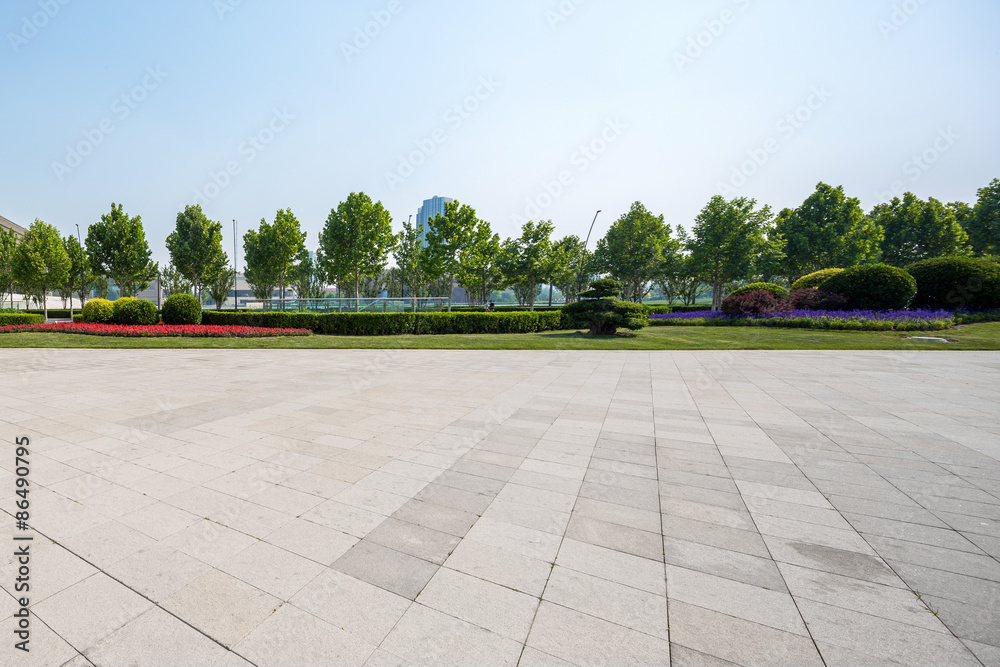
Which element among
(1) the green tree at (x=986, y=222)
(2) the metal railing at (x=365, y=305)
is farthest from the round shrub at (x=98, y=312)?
(1) the green tree at (x=986, y=222)

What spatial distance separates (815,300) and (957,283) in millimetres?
6358

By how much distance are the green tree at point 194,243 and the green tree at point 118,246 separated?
2.39 m

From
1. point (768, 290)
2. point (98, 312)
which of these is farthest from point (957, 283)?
point (98, 312)

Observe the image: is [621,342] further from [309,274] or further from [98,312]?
[309,274]

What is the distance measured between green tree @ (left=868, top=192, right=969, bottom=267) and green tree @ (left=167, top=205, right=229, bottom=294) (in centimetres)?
6657

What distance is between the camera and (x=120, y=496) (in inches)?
136

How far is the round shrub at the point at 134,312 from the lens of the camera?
22.6 m

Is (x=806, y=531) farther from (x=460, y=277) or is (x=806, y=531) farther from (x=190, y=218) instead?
(x=190, y=218)

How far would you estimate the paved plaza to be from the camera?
197 cm

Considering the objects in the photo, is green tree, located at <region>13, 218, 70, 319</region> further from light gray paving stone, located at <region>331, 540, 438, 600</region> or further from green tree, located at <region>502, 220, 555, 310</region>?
light gray paving stone, located at <region>331, 540, 438, 600</region>

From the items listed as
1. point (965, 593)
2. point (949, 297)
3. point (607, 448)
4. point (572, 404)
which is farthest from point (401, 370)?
point (949, 297)

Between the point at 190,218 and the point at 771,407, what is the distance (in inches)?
1959

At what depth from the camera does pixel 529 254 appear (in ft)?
131

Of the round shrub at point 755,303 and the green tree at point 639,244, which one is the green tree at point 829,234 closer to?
the green tree at point 639,244
